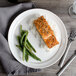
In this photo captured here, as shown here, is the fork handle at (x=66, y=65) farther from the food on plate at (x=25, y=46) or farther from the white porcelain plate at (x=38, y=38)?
the food on plate at (x=25, y=46)

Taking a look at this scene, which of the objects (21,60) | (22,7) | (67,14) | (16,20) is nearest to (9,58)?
(21,60)

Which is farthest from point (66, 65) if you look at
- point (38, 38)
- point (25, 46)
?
point (25, 46)

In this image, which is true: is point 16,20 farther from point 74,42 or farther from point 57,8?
point 74,42

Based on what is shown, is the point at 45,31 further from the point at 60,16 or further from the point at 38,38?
the point at 60,16

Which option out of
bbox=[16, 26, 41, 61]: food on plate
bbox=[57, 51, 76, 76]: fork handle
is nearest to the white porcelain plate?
bbox=[16, 26, 41, 61]: food on plate

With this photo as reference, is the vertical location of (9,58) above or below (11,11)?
below

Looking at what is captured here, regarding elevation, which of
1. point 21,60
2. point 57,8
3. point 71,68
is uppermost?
point 57,8

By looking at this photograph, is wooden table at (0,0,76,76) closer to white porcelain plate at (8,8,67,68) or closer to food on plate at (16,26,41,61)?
white porcelain plate at (8,8,67,68)
